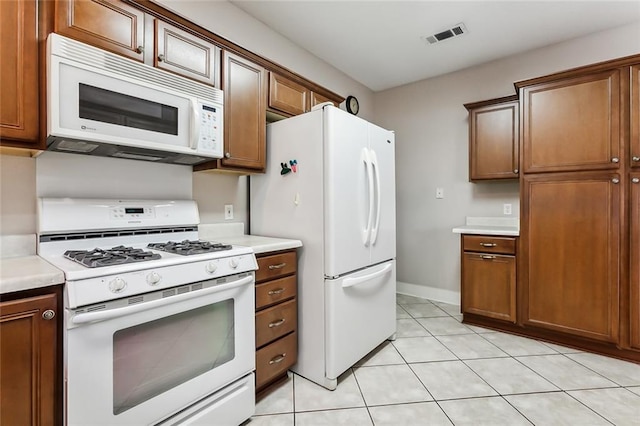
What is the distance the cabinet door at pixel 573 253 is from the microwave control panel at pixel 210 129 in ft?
8.02

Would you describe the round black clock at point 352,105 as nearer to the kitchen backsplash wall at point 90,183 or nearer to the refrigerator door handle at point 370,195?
the refrigerator door handle at point 370,195

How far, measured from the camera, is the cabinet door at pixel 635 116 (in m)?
2.15

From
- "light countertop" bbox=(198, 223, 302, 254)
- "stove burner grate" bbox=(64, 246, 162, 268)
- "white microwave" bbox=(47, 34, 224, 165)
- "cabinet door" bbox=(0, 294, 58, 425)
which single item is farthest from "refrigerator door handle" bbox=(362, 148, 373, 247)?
"cabinet door" bbox=(0, 294, 58, 425)

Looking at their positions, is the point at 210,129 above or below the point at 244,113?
below

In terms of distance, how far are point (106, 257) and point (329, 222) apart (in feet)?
3.72

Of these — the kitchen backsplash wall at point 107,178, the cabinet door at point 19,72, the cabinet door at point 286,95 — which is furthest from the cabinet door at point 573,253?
the cabinet door at point 19,72

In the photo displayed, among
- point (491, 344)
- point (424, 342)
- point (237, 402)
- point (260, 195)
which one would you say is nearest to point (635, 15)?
point (491, 344)

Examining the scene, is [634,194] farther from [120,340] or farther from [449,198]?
[120,340]

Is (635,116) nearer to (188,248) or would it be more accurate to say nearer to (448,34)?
(448,34)

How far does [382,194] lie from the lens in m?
2.41

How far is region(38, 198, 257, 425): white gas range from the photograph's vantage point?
3.53ft

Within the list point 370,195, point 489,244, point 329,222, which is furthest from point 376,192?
point 489,244

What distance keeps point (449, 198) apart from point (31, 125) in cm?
349

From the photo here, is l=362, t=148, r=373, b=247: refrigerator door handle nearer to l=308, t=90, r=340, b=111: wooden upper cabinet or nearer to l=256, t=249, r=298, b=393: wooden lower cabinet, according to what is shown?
l=256, t=249, r=298, b=393: wooden lower cabinet
